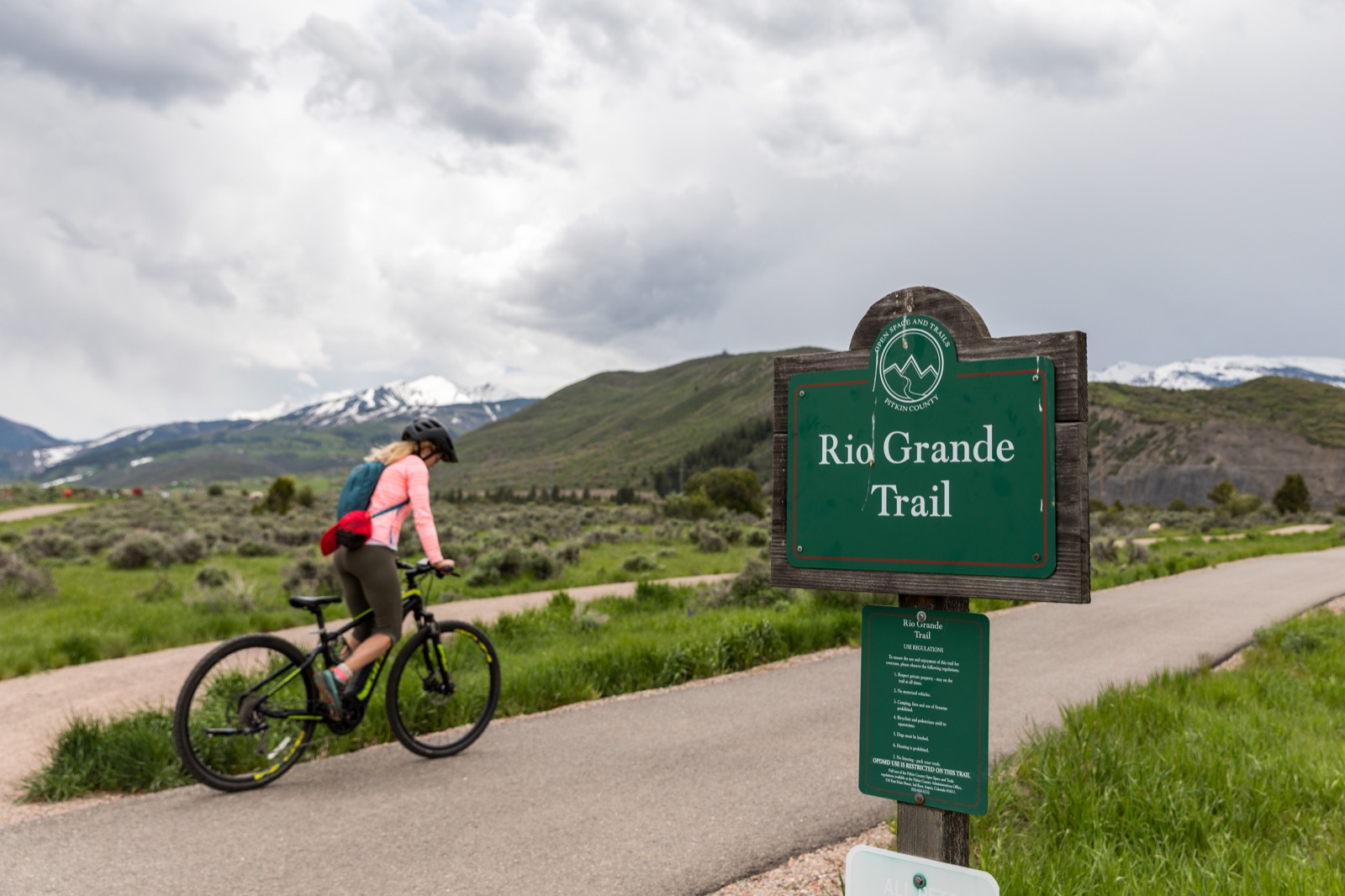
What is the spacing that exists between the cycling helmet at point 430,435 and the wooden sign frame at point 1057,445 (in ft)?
11.4

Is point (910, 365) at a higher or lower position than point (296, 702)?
higher

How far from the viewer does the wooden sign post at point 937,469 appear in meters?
2.42

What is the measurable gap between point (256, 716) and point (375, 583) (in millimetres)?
1030

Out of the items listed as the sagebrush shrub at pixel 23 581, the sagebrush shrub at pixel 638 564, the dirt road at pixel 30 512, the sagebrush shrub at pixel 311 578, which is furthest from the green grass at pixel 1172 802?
the dirt road at pixel 30 512

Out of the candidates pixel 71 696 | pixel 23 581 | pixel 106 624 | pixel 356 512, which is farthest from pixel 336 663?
pixel 23 581

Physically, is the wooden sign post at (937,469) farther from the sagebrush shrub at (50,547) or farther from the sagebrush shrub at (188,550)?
the sagebrush shrub at (50,547)

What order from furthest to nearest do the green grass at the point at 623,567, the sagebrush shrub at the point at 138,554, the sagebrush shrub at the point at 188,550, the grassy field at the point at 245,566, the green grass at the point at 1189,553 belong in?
the sagebrush shrub at the point at 188,550
the sagebrush shrub at the point at 138,554
the green grass at the point at 1189,553
the green grass at the point at 623,567
the grassy field at the point at 245,566

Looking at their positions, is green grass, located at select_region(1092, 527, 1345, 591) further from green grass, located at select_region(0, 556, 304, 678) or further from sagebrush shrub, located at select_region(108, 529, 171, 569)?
sagebrush shrub, located at select_region(108, 529, 171, 569)

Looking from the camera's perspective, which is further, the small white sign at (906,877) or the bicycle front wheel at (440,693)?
the bicycle front wheel at (440,693)

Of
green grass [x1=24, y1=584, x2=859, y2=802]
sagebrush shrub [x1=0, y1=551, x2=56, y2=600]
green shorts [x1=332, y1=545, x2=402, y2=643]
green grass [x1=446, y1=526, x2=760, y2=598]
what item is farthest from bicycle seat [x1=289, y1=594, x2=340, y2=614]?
sagebrush shrub [x1=0, y1=551, x2=56, y2=600]

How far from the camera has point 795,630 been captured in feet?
29.9

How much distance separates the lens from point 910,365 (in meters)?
2.64

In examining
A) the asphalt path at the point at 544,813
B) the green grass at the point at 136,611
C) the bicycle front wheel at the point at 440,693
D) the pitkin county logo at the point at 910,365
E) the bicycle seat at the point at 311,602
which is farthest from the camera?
the green grass at the point at 136,611

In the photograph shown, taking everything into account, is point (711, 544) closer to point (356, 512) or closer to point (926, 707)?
point (356, 512)
